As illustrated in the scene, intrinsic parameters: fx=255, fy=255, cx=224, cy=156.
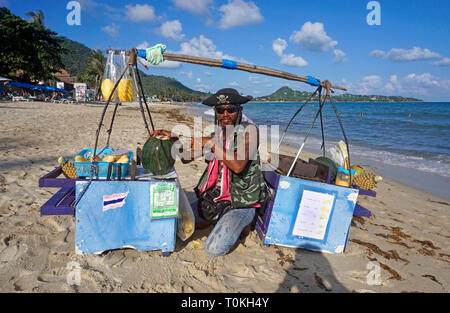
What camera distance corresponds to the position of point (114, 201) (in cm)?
237

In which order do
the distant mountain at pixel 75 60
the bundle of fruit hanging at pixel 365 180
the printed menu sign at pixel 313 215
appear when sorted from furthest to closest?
the distant mountain at pixel 75 60
the bundle of fruit hanging at pixel 365 180
the printed menu sign at pixel 313 215

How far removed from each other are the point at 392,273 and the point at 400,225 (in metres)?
1.67

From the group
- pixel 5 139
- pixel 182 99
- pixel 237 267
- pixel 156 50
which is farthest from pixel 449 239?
pixel 182 99

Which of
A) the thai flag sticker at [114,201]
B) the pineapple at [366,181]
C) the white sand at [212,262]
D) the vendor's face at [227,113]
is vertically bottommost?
the white sand at [212,262]

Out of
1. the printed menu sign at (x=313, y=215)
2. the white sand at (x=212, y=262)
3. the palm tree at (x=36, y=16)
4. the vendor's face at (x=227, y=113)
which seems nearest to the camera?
the white sand at (x=212, y=262)

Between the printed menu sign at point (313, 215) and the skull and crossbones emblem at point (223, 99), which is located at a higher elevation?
the skull and crossbones emblem at point (223, 99)

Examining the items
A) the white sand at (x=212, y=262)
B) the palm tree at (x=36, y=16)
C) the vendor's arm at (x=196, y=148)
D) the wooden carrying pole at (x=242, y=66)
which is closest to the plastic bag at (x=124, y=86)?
the wooden carrying pole at (x=242, y=66)

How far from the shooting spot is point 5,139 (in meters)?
6.70

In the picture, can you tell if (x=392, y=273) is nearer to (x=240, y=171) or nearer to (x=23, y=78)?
(x=240, y=171)

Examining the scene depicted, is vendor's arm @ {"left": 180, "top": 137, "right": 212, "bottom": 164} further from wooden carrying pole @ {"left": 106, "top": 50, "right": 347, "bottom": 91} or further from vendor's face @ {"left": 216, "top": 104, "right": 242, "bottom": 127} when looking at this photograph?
wooden carrying pole @ {"left": 106, "top": 50, "right": 347, "bottom": 91}

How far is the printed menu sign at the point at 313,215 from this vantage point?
2.64 metres

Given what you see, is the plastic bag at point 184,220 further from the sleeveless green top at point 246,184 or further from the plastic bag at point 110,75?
the plastic bag at point 110,75

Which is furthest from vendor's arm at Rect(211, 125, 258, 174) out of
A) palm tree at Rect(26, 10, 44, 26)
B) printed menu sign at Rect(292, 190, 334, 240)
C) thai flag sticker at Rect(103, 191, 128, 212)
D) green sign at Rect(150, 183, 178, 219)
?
palm tree at Rect(26, 10, 44, 26)

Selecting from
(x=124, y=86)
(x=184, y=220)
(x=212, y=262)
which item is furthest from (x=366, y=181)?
(x=124, y=86)
